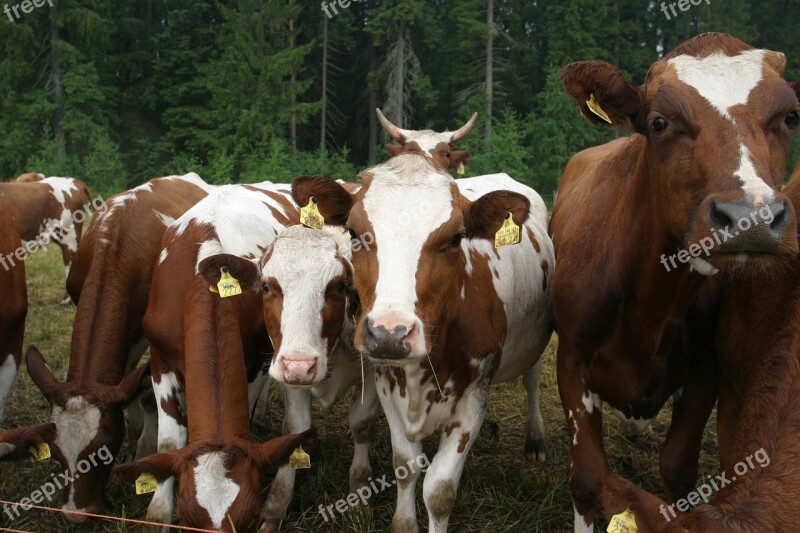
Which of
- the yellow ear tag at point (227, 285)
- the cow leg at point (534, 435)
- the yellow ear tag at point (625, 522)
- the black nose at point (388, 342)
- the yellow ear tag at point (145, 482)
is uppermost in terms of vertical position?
the black nose at point (388, 342)

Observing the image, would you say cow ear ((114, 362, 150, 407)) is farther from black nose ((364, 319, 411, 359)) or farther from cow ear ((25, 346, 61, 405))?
black nose ((364, 319, 411, 359))

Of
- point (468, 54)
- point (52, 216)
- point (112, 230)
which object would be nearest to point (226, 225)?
point (112, 230)

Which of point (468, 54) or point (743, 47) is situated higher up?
point (743, 47)

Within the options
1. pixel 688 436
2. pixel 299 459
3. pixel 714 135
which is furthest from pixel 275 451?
pixel 714 135

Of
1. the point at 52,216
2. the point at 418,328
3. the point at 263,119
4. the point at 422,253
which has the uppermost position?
the point at 422,253

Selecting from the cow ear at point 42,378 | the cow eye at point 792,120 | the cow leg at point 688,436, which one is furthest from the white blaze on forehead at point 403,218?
the cow ear at point 42,378

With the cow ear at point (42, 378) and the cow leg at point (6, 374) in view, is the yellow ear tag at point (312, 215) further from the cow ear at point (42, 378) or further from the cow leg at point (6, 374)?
the cow leg at point (6, 374)

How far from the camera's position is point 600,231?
383 centimetres

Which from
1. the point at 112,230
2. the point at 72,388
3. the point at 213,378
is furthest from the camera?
the point at 112,230

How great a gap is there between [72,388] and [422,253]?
2603 millimetres

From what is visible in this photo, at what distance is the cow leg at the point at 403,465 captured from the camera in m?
4.12

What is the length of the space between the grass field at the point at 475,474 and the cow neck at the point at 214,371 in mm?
1155

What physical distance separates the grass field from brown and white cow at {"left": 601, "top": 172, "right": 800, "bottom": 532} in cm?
148

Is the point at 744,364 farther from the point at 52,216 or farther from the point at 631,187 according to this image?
the point at 52,216
